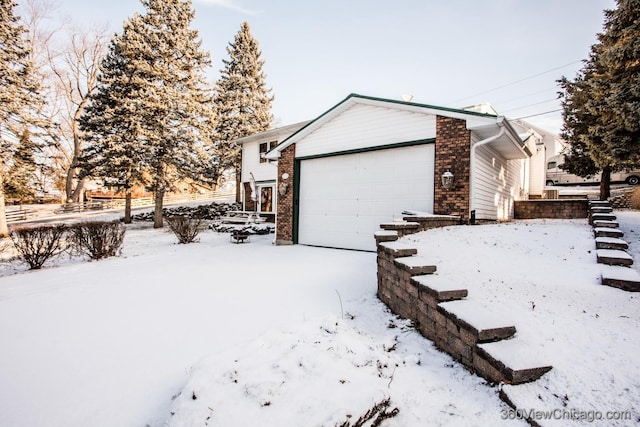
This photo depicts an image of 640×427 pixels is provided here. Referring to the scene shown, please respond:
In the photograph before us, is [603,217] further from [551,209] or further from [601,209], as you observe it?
[551,209]

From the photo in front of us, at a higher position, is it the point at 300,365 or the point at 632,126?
the point at 632,126

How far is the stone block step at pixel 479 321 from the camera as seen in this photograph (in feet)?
6.91

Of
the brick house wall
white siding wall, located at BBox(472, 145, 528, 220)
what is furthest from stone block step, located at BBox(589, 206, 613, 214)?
the brick house wall

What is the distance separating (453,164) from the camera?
6387 mm

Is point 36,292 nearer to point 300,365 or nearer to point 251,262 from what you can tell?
point 251,262

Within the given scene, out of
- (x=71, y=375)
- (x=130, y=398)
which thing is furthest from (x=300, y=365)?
(x=71, y=375)

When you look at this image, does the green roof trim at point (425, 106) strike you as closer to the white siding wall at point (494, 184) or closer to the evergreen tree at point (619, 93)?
the white siding wall at point (494, 184)

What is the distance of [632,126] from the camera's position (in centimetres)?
548

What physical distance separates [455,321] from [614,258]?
7.90ft

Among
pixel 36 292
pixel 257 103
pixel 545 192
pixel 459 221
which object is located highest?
pixel 257 103

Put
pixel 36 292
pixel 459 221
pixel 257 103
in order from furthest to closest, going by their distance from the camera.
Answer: pixel 257 103 → pixel 459 221 → pixel 36 292

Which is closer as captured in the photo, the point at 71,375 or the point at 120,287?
the point at 71,375

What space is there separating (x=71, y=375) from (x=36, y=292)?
11.6ft

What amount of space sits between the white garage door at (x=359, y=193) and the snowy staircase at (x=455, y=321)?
3536mm
